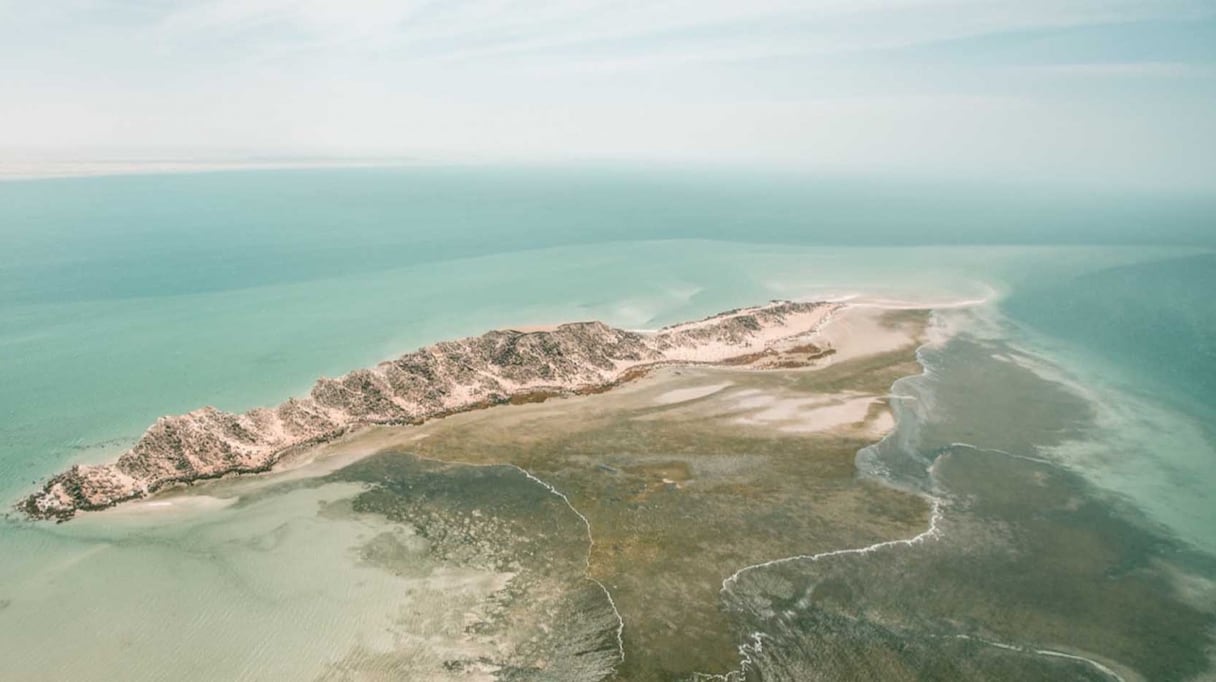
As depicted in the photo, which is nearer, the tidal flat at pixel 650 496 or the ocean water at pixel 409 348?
the ocean water at pixel 409 348

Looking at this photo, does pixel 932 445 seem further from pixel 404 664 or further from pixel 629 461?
pixel 404 664

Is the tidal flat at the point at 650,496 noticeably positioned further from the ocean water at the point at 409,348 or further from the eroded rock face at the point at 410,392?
the eroded rock face at the point at 410,392

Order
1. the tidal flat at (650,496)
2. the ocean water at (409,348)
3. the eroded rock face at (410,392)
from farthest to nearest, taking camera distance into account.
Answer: the eroded rock face at (410,392), the tidal flat at (650,496), the ocean water at (409,348)

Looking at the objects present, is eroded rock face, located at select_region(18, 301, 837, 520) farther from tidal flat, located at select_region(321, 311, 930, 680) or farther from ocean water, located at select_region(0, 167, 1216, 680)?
ocean water, located at select_region(0, 167, 1216, 680)

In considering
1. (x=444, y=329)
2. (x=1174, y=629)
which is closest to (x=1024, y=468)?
(x=1174, y=629)

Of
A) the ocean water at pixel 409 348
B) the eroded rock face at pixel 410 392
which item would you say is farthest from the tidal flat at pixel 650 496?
the eroded rock face at pixel 410 392

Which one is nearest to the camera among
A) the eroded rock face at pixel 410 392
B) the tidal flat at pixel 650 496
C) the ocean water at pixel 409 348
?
the ocean water at pixel 409 348

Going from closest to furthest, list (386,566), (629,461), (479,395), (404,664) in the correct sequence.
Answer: (404,664) < (386,566) < (629,461) < (479,395)
